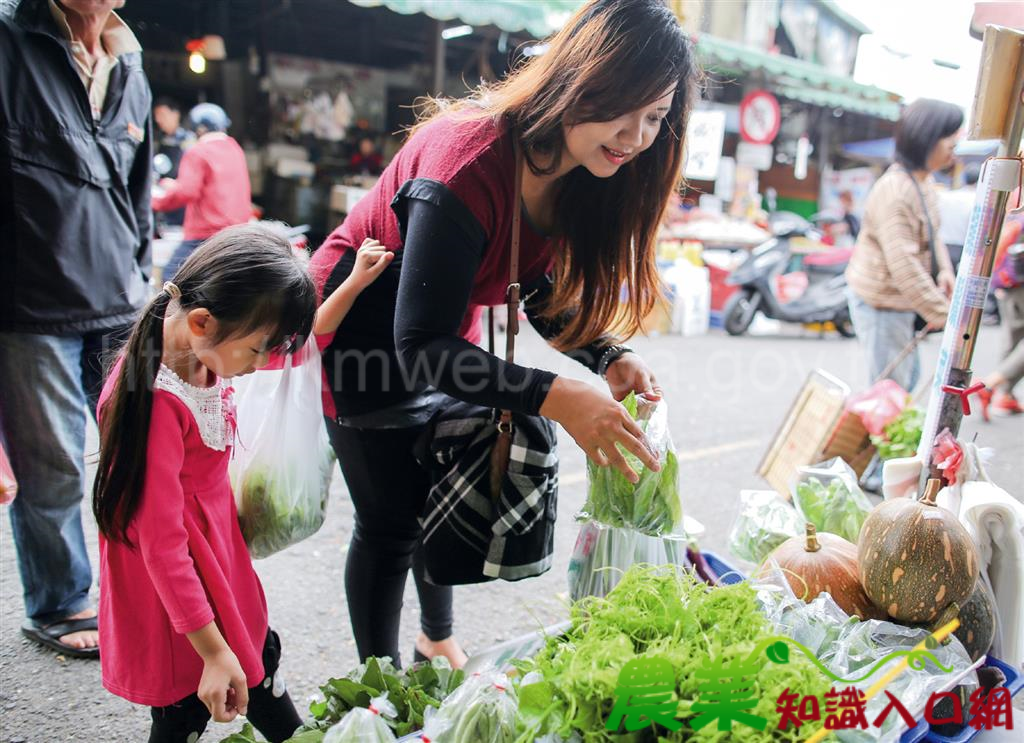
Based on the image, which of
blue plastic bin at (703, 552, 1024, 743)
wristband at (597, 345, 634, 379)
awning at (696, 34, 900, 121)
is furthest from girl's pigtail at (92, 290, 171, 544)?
awning at (696, 34, 900, 121)

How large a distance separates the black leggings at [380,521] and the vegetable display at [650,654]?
25.1 inches

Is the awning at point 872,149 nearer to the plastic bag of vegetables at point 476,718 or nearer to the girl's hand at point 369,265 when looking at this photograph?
the girl's hand at point 369,265

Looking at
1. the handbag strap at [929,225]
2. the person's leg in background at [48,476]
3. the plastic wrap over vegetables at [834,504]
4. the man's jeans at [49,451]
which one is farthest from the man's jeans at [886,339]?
the person's leg in background at [48,476]

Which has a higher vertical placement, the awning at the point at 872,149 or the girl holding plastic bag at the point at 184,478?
the awning at the point at 872,149

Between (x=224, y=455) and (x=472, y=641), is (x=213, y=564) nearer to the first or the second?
(x=224, y=455)

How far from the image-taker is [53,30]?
212 cm

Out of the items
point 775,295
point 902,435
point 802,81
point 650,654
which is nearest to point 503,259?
point 650,654

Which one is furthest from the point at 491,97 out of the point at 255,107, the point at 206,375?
the point at 255,107

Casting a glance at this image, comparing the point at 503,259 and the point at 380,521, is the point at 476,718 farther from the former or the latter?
the point at 503,259

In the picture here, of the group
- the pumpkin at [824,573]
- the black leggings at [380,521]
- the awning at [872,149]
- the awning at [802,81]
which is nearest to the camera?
the pumpkin at [824,573]

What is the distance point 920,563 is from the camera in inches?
62.7

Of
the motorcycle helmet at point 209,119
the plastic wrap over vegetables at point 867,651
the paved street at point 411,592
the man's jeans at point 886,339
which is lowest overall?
the paved street at point 411,592

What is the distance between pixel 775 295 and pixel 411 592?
23.6ft

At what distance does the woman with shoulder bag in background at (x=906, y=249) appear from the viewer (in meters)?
3.78
